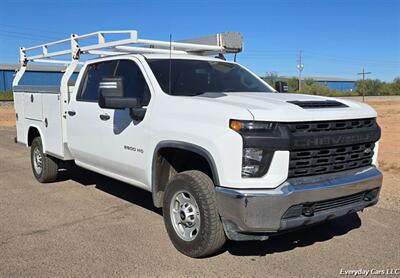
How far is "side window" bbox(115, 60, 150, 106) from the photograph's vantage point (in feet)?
16.7

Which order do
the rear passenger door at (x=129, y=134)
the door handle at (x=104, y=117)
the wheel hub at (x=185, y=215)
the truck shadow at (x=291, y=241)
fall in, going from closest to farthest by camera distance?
the wheel hub at (x=185, y=215), the truck shadow at (x=291, y=241), the rear passenger door at (x=129, y=134), the door handle at (x=104, y=117)

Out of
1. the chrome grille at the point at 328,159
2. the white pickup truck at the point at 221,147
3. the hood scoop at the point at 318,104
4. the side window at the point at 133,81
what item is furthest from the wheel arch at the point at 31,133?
the chrome grille at the point at 328,159

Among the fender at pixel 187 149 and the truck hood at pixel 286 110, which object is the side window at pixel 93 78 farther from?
the truck hood at pixel 286 110

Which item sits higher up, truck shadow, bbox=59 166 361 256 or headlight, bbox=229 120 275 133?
headlight, bbox=229 120 275 133

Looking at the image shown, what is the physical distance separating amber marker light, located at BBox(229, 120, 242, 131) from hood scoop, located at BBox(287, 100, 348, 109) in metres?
0.68

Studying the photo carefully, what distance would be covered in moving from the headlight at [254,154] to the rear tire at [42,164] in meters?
4.69

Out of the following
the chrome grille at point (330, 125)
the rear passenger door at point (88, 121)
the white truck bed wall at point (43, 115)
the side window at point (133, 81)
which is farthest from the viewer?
the white truck bed wall at point (43, 115)

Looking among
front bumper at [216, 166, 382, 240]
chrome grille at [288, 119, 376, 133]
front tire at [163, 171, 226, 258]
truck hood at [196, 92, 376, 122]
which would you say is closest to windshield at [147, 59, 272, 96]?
truck hood at [196, 92, 376, 122]

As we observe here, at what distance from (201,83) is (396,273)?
2867 millimetres

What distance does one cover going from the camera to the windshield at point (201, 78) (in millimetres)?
5148

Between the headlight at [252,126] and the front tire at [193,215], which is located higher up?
the headlight at [252,126]

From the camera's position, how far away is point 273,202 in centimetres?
375

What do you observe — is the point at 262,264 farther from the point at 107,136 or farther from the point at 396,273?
the point at 107,136

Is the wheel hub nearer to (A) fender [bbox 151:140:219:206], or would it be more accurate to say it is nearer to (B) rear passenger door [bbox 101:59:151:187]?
(A) fender [bbox 151:140:219:206]
